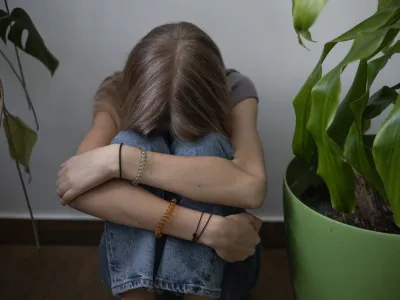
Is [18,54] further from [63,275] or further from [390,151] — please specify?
[390,151]

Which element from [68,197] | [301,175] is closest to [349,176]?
[301,175]

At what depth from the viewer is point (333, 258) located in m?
0.85

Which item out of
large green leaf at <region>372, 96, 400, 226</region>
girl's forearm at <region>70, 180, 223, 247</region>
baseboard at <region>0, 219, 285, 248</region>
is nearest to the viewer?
large green leaf at <region>372, 96, 400, 226</region>

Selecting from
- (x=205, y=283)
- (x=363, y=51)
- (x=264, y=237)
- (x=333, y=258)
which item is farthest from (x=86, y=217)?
(x=363, y=51)

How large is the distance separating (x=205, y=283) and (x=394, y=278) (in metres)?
0.33

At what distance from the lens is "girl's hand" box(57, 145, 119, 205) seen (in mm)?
935

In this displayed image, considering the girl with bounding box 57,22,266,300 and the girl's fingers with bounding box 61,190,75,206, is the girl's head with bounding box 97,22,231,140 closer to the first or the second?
the girl with bounding box 57,22,266,300

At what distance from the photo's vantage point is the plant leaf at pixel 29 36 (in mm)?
1074

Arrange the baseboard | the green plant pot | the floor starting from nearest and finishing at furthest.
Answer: the green plant pot → the floor → the baseboard

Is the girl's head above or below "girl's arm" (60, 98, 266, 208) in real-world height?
above

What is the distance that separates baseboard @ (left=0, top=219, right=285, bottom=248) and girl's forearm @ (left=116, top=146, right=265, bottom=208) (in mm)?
515

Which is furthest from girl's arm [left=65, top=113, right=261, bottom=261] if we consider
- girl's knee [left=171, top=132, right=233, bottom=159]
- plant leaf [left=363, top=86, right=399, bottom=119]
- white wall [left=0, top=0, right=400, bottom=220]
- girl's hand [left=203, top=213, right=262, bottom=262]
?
white wall [left=0, top=0, right=400, bottom=220]

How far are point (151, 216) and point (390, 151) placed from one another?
1.44 feet

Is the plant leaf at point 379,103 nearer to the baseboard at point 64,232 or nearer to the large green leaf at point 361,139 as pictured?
the large green leaf at point 361,139
